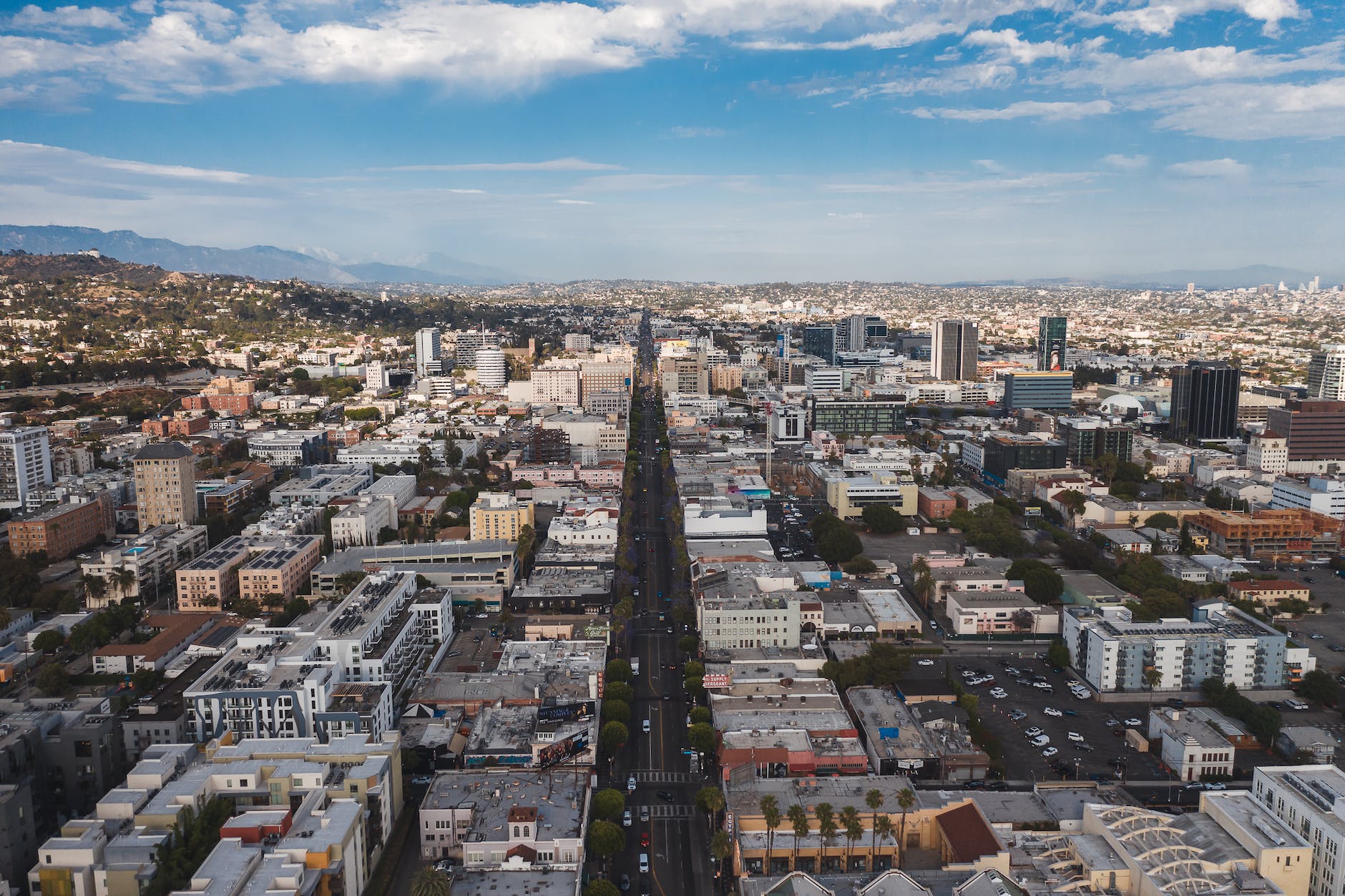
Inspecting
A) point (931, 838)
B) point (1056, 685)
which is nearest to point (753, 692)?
point (931, 838)

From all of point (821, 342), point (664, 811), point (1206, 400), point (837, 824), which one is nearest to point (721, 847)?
point (837, 824)

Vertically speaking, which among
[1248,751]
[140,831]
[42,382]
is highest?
[42,382]

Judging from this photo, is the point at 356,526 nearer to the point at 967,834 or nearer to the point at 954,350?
the point at 967,834

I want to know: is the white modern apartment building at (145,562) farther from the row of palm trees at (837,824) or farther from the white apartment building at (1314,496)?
the white apartment building at (1314,496)

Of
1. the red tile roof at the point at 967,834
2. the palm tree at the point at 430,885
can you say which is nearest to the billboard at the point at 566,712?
the palm tree at the point at 430,885

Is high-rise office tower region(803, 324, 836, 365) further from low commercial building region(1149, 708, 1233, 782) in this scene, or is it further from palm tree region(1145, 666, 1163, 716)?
low commercial building region(1149, 708, 1233, 782)

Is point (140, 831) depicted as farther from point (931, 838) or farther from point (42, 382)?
point (42, 382)
